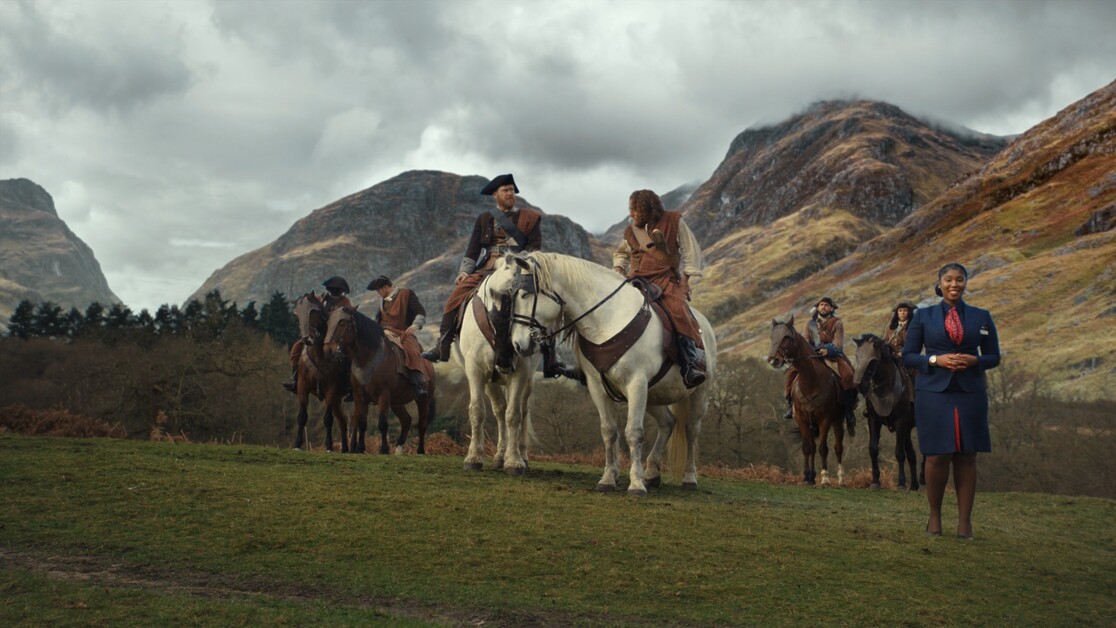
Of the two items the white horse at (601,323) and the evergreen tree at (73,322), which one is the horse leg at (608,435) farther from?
the evergreen tree at (73,322)

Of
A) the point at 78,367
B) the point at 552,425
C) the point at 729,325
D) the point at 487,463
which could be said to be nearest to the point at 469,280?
the point at 487,463

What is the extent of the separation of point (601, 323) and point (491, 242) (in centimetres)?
331

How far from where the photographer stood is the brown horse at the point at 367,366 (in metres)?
15.3

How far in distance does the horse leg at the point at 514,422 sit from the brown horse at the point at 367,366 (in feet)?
14.9

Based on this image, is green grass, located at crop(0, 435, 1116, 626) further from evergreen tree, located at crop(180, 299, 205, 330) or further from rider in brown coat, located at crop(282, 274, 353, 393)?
evergreen tree, located at crop(180, 299, 205, 330)

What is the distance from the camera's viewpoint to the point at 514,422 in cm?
1190

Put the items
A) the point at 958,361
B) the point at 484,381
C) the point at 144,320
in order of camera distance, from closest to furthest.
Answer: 1. the point at 958,361
2. the point at 484,381
3. the point at 144,320

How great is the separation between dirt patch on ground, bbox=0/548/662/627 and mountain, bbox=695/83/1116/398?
6378 cm

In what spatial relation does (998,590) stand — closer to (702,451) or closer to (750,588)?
(750,588)

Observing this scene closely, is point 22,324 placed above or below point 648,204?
above

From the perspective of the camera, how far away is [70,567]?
606 cm

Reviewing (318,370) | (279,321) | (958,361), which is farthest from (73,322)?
(958,361)

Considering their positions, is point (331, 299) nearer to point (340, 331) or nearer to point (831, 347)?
point (340, 331)

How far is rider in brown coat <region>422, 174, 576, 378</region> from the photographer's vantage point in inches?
506
